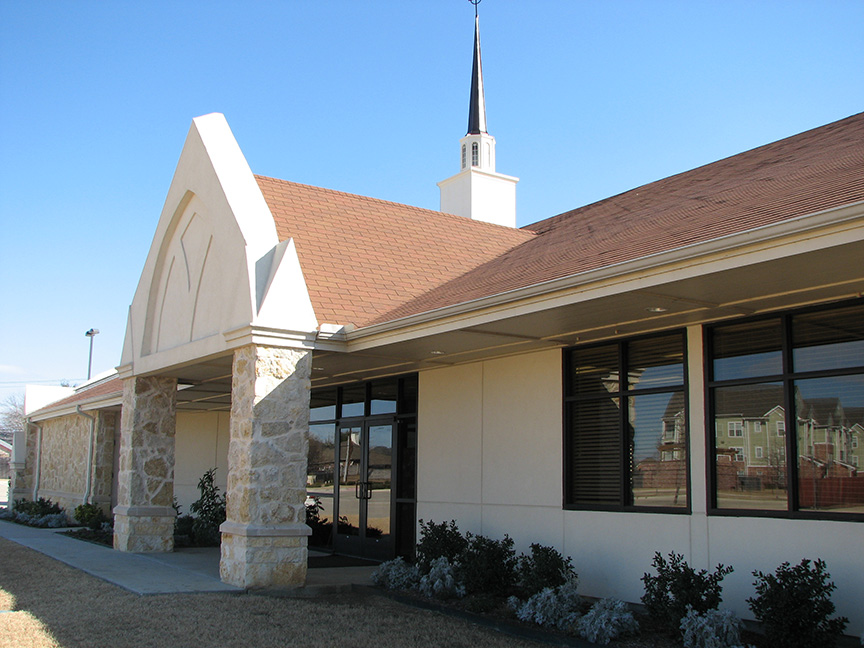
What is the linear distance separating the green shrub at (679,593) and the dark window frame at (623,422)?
1.05m

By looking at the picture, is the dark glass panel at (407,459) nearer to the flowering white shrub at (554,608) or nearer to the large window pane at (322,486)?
the large window pane at (322,486)

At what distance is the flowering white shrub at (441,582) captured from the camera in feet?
31.9

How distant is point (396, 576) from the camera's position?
10.5m

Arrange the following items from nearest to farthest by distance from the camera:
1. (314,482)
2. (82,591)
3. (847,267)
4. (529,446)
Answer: (847,267), (82,591), (529,446), (314,482)

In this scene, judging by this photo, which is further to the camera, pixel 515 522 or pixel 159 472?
pixel 159 472

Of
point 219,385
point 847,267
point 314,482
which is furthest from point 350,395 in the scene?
point 847,267

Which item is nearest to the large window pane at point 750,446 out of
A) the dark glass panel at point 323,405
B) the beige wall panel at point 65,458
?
the dark glass panel at point 323,405

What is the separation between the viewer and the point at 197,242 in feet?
43.5

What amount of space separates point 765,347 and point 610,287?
6.48 ft

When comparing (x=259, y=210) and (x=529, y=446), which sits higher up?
(x=259, y=210)

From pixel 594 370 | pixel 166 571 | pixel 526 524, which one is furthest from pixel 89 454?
pixel 594 370

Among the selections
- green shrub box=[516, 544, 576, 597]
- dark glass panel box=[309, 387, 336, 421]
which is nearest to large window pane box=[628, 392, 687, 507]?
green shrub box=[516, 544, 576, 597]

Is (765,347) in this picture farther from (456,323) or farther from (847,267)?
(456,323)

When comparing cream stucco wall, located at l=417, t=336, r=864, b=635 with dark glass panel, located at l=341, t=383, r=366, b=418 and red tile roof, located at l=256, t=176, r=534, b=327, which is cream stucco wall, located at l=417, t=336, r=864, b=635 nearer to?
red tile roof, located at l=256, t=176, r=534, b=327
